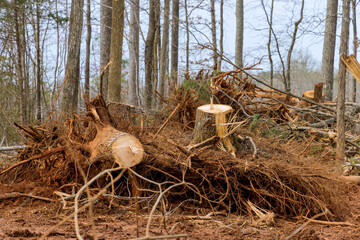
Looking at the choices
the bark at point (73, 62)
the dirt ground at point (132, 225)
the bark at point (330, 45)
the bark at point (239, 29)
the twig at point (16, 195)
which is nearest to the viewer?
the dirt ground at point (132, 225)

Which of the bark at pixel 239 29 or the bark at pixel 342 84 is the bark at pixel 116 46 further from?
the bark at pixel 239 29

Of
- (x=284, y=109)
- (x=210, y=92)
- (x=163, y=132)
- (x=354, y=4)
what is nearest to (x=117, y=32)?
(x=210, y=92)

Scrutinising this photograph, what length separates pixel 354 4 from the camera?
12.1 m

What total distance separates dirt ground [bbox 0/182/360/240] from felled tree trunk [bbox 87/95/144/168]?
18.7 inches

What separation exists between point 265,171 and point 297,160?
720 millimetres

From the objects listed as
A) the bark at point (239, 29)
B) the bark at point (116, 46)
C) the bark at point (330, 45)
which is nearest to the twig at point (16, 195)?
the bark at point (116, 46)

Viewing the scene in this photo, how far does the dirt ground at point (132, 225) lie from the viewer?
2551 millimetres

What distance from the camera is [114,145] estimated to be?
3275 mm

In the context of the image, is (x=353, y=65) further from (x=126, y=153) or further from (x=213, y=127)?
(x=126, y=153)

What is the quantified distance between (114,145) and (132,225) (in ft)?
2.72

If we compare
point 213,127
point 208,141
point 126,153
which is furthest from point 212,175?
point 126,153

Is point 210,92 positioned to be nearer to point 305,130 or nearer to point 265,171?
point 305,130

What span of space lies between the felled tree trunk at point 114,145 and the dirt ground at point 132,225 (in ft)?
1.56

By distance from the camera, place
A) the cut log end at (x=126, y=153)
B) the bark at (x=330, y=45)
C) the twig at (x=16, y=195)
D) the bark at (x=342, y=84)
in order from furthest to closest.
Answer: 1. the bark at (x=330, y=45)
2. the bark at (x=342, y=84)
3. the twig at (x=16, y=195)
4. the cut log end at (x=126, y=153)
